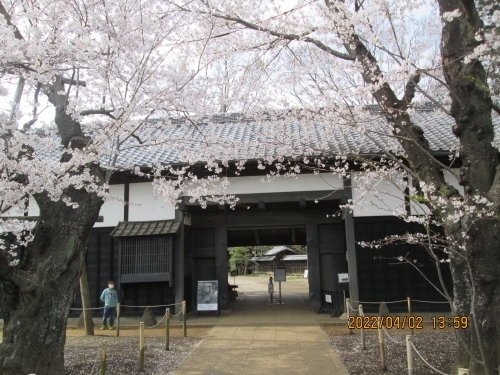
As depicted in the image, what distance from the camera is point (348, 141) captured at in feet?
39.5

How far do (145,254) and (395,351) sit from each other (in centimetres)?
717

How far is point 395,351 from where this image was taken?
7.48 metres

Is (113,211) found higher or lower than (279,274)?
higher

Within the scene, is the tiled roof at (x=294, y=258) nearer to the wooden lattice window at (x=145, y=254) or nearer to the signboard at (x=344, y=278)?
the signboard at (x=344, y=278)

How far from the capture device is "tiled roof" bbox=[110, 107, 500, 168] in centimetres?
848

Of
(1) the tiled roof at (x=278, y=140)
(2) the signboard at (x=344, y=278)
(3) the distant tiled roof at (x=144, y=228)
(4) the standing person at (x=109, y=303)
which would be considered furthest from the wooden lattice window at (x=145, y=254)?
(2) the signboard at (x=344, y=278)

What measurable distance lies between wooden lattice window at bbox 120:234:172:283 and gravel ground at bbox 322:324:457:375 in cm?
493

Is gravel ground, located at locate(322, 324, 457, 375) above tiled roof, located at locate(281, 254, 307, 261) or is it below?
below

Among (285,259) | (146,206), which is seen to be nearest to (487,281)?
(146,206)

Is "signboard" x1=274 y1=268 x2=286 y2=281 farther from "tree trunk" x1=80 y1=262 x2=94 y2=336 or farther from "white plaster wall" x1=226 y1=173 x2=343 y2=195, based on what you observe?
"tree trunk" x1=80 y1=262 x2=94 y2=336

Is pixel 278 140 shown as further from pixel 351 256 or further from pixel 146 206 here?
pixel 146 206

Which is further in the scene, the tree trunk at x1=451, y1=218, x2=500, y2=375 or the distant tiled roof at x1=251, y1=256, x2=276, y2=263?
the distant tiled roof at x1=251, y1=256, x2=276, y2=263

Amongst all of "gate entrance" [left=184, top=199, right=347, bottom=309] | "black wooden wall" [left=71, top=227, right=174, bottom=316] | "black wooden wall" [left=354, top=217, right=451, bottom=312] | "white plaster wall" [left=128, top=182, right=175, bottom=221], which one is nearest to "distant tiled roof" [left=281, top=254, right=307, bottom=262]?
"gate entrance" [left=184, top=199, right=347, bottom=309]

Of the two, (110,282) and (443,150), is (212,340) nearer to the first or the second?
(110,282)
